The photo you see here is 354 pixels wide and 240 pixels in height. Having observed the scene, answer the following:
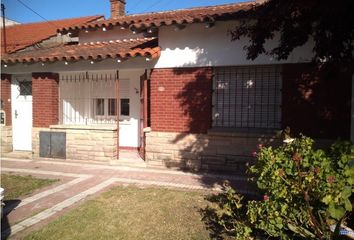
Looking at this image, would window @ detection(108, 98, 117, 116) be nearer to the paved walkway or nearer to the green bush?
the paved walkway

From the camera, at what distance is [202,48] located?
8258 millimetres

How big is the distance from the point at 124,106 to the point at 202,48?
4.02m

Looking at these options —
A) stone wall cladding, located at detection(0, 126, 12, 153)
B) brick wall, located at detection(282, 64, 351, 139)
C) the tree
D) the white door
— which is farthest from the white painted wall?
stone wall cladding, located at detection(0, 126, 12, 153)

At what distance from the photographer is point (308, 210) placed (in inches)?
139

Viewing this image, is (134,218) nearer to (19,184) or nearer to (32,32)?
(19,184)

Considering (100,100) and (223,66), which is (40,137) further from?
(223,66)

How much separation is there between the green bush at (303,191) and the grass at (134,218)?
48.3 inches

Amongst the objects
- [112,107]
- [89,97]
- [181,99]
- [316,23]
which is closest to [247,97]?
[181,99]

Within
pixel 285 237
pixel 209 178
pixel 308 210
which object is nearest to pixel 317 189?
pixel 308 210

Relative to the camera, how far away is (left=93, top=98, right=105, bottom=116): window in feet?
36.8

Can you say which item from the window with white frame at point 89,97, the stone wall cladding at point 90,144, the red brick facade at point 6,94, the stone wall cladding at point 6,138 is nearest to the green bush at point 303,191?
the stone wall cladding at point 90,144

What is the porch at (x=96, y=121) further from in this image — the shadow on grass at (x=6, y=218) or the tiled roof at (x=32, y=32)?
the shadow on grass at (x=6, y=218)

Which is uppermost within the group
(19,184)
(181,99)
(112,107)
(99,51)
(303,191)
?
(99,51)

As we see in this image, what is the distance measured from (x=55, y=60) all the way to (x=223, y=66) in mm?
4983
